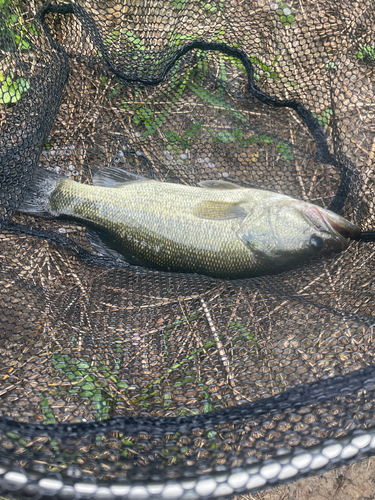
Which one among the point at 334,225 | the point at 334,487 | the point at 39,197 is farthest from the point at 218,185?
the point at 334,487

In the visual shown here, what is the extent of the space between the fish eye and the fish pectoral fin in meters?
0.57

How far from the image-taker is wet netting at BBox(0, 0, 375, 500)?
1.37 meters

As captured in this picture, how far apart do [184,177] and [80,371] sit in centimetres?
205

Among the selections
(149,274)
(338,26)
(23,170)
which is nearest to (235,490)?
(149,274)

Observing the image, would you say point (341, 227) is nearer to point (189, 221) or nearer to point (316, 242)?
point (316, 242)

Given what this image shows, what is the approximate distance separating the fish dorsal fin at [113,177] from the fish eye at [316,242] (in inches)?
61.0

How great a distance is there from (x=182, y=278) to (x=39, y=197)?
1.40m

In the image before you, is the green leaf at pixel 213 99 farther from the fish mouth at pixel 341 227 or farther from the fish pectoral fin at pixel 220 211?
the fish mouth at pixel 341 227

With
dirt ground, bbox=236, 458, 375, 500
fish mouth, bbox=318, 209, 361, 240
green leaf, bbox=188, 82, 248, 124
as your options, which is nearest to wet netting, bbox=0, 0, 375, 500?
green leaf, bbox=188, 82, 248, 124

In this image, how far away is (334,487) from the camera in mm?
2283

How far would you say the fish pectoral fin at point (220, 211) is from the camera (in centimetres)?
282

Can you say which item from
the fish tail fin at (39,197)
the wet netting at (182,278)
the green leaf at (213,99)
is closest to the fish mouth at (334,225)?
the wet netting at (182,278)

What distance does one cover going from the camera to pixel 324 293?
2602 millimetres

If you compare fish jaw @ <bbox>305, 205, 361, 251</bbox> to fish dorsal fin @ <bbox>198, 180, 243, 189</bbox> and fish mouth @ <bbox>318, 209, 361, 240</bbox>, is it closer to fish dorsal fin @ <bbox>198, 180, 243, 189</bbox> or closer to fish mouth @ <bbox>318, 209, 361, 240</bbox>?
fish mouth @ <bbox>318, 209, 361, 240</bbox>
